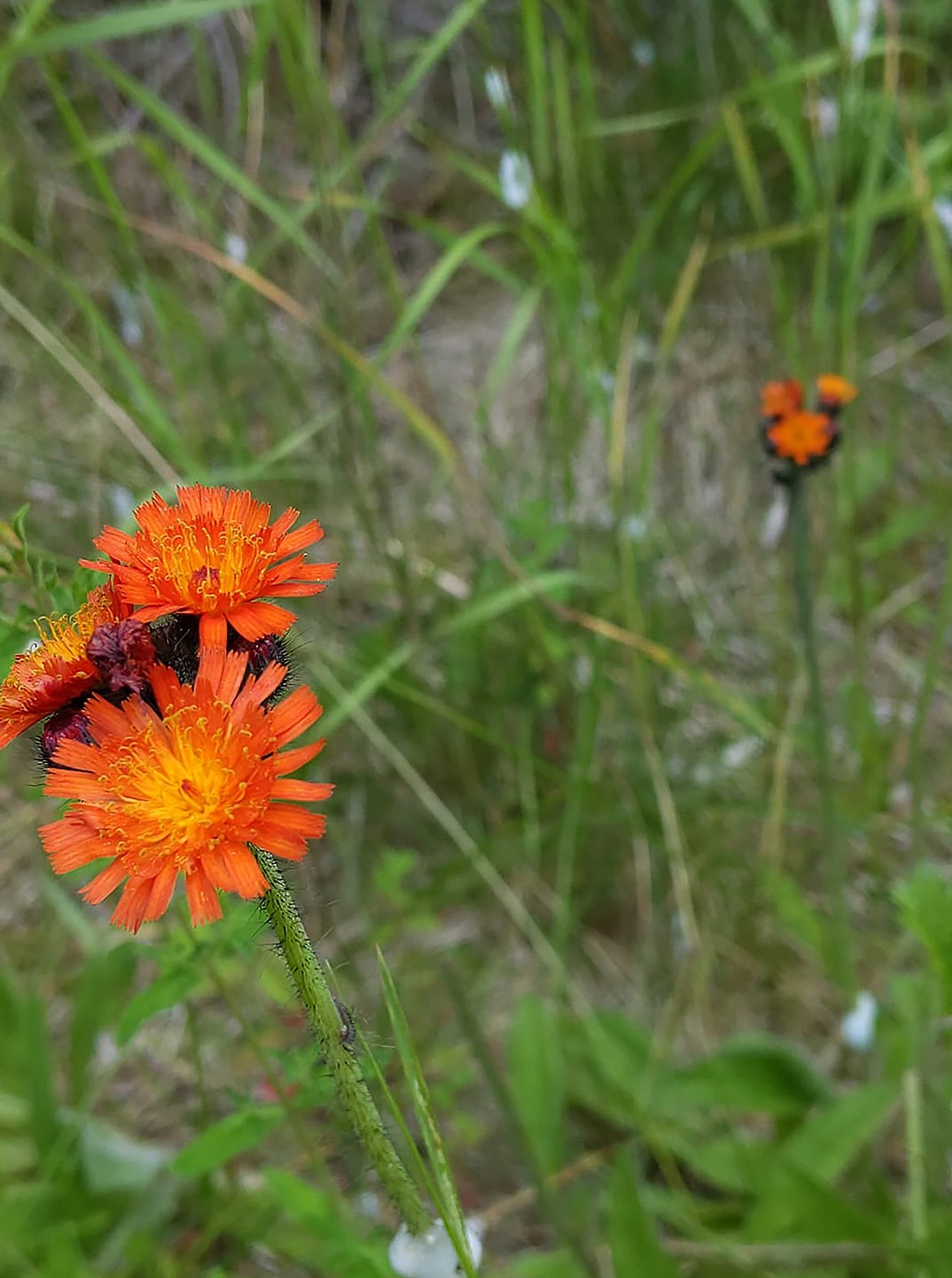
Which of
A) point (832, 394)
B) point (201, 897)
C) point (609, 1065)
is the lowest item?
point (609, 1065)

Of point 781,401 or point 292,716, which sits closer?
point 292,716

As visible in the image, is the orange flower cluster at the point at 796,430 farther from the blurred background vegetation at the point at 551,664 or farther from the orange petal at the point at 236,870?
the orange petal at the point at 236,870

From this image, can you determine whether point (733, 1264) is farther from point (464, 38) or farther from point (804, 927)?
point (464, 38)

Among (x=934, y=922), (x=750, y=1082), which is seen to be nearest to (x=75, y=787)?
(x=934, y=922)

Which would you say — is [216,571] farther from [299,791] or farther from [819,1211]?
[819,1211]

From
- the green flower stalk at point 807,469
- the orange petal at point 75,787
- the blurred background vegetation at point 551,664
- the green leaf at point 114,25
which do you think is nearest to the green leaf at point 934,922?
the blurred background vegetation at point 551,664

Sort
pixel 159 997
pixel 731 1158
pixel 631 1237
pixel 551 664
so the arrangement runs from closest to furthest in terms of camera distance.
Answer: pixel 159 997 < pixel 631 1237 < pixel 731 1158 < pixel 551 664

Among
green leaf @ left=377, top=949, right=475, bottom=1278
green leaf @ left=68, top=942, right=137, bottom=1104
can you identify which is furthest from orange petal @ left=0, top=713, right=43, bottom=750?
green leaf @ left=68, top=942, right=137, bottom=1104

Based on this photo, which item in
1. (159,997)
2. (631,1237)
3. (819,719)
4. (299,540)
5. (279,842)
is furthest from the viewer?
(819,719)
